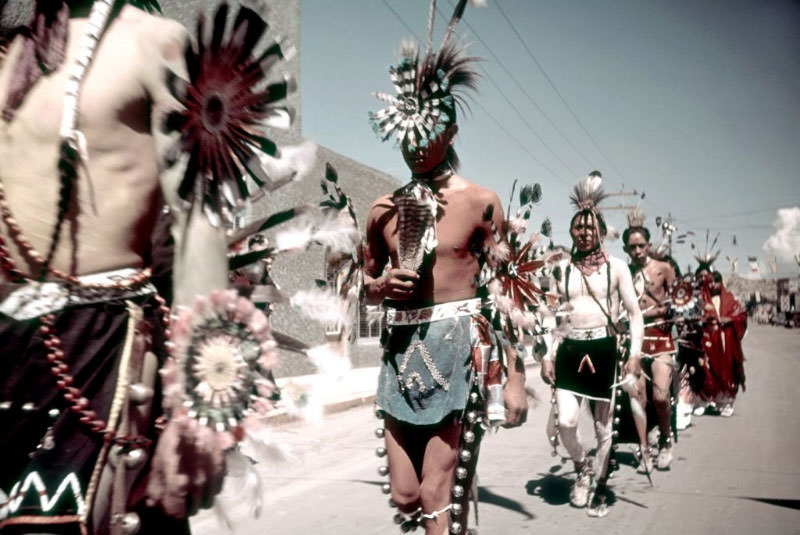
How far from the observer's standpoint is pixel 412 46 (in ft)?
12.8

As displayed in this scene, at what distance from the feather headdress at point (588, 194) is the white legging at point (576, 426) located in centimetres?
155

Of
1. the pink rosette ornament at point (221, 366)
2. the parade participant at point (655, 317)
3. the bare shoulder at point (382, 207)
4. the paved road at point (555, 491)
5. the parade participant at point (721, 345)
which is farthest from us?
the parade participant at point (721, 345)

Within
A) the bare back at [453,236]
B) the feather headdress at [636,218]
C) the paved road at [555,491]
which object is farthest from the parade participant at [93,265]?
the feather headdress at [636,218]

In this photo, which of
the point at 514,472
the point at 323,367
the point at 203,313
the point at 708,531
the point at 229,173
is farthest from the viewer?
the point at 514,472

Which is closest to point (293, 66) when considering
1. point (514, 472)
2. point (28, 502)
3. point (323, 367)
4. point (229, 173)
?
point (229, 173)

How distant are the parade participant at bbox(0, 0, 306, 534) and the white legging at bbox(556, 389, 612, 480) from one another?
4614mm

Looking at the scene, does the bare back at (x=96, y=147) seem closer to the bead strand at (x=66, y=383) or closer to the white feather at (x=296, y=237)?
the bead strand at (x=66, y=383)

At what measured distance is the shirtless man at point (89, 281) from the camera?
5.15 feet

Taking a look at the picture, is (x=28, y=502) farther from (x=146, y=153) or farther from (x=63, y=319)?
(x=146, y=153)

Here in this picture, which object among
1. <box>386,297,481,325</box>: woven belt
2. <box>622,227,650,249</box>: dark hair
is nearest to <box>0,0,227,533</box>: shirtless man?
<box>386,297,481,325</box>: woven belt

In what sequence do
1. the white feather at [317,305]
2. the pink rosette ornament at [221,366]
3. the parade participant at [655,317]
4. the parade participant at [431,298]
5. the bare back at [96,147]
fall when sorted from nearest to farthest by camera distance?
the pink rosette ornament at [221,366] < the bare back at [96,147] < the white feather at [317,305] < the parade participant at [431,298] < the parade participant at [655,317]

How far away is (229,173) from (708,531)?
15.5 feet

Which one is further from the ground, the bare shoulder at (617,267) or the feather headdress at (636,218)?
the feather headdress at (636,218)

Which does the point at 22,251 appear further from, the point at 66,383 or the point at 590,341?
the point at 590,341
